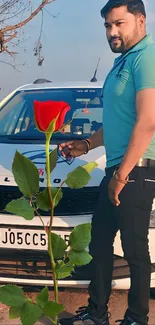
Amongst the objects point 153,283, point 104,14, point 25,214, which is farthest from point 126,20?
point 153,283

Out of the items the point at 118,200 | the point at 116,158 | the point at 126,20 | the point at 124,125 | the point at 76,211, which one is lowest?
the point at 76,211

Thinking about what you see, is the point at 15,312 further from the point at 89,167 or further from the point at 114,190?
the point at 114,190

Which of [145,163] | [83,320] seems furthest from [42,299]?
[83,320]

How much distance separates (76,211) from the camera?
9.61 feet

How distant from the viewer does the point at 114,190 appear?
93.6 inches

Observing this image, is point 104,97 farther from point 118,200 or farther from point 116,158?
point 118,200

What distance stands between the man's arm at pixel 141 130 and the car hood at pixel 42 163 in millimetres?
667

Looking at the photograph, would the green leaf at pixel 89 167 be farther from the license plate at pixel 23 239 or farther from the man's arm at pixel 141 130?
the license plate at pixel 23 239

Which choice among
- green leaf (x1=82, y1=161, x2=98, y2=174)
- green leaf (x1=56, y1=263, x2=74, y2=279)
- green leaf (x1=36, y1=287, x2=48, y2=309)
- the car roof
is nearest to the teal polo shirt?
green leaf (x1=82, y1=161, x2=98, y2=174)

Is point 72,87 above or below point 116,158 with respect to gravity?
above

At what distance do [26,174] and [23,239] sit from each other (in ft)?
5.05

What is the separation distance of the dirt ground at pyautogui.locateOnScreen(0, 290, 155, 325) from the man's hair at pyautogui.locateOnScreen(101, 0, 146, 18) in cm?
179

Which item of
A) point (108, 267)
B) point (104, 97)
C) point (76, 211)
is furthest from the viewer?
point (76, 211)

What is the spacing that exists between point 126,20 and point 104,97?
1.32ft
